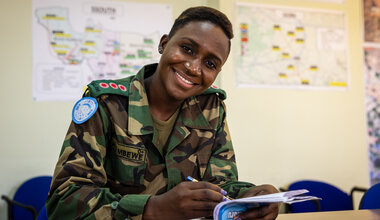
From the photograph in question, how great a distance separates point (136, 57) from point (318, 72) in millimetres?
1608

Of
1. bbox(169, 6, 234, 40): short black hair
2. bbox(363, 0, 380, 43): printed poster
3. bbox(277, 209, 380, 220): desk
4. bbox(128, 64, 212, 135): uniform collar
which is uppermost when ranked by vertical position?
bbox(363, 0, 380, 43): printed poster

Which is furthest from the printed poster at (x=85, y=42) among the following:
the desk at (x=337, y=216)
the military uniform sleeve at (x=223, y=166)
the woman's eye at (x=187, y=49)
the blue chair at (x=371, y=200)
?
the desk at (x=337, y=216)

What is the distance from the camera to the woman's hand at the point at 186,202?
2.86 ft

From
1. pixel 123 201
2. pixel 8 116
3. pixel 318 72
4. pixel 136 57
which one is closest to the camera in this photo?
pixel 123 201

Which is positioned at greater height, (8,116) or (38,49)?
(38,49)

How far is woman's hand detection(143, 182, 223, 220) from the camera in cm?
87

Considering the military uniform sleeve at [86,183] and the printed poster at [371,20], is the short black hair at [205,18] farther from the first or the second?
the printed poster at [371,20]

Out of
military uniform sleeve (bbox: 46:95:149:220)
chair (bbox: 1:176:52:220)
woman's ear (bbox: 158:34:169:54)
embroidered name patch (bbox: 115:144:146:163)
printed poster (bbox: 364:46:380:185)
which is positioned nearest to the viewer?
military uniform sleeve (bbox: 46:95:149:220)

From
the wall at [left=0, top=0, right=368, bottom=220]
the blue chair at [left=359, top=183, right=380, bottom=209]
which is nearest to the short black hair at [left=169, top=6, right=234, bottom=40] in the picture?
the blue chair at [left=359, top=183, right=380, bottom=209]

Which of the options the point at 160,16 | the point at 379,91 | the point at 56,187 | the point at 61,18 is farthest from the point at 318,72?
the point at 56,187

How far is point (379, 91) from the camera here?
3.37 meters

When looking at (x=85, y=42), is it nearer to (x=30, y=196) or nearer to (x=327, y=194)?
(x=30, y=196)

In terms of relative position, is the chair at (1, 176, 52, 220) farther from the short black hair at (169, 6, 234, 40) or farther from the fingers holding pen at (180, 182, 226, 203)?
the fingers holding pen at (180, 182, 226, 203)

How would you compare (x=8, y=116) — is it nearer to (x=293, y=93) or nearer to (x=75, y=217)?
(x=75, y=217)
